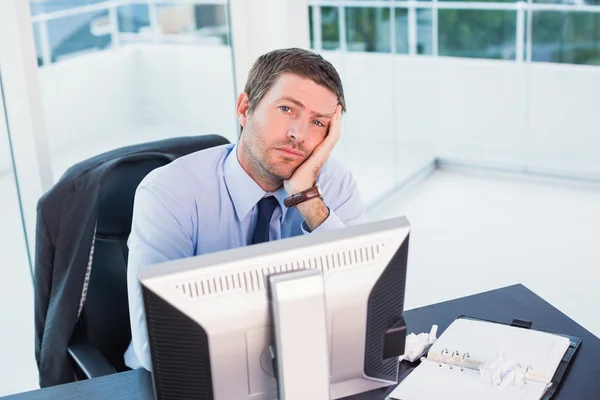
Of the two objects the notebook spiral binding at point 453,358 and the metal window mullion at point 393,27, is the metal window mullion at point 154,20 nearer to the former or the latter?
the metal window mullion at point 393,27

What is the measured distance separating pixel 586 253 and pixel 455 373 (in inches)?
103

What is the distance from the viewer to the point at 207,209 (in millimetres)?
1932

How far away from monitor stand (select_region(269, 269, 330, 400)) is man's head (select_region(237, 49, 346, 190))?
70 centimetres

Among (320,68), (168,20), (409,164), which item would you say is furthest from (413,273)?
(320,68)

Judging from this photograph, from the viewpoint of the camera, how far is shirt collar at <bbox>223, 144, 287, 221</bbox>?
1.96 m

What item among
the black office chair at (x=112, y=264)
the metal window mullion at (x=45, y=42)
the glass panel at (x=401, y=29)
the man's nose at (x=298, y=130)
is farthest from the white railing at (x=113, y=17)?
the glass panel at (x=401, y=29)

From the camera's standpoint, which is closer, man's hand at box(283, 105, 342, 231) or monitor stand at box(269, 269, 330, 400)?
monitor stand at box(269, 269, 330, 400)

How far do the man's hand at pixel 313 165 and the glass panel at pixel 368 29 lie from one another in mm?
2280

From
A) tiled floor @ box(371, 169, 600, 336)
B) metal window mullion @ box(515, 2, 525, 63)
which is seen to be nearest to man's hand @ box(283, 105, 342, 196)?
tiled floor @ box(371, 169, 600, 336)

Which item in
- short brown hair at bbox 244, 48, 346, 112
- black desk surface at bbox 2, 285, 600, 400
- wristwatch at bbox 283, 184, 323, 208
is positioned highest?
short brown hair at bbox 244, 48, 346, 112

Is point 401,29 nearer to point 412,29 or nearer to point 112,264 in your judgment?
point 412,29

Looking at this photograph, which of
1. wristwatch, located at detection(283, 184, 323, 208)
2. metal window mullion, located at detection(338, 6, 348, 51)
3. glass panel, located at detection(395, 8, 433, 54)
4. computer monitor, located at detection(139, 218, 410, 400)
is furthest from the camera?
glass panel, located at detection(395, 8, 433, 54)

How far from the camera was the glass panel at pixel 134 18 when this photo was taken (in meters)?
2.88

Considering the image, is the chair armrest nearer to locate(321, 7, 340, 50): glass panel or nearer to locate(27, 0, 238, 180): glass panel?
locate(27, 0, 238, 180): glass panel
